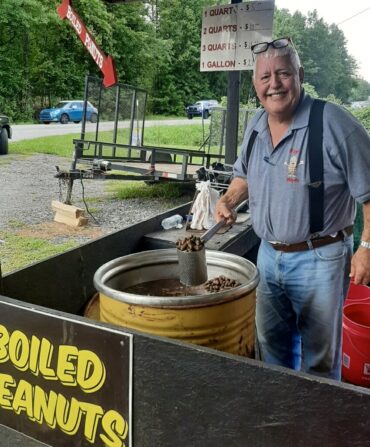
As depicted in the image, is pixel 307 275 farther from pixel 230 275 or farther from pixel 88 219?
pixel 88 219

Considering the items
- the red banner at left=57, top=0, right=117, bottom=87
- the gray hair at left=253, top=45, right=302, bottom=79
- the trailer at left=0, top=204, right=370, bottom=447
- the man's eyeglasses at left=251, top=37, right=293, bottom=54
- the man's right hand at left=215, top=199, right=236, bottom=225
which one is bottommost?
the trailer at left=0, top=204, right=370, bottom=447

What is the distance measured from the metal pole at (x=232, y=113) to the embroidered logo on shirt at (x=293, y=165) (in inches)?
140

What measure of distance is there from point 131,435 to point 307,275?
1.10 metres

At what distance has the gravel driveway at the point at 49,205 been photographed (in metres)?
6.99

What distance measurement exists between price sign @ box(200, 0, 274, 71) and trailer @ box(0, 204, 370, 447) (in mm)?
3726

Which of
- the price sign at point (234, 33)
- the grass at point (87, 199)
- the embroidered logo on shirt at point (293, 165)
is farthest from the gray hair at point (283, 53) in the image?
the grass at point (87, 199)

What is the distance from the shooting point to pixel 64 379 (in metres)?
1.40

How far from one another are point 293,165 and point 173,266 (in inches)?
28.9

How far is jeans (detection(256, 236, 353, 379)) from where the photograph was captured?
6.70 ft

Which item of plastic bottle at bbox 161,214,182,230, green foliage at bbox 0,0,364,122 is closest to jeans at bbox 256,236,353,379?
plastic bottle at bbox 161,214,182,230

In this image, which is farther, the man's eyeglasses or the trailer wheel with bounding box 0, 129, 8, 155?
the trailer wheel with bounding box 0, 129, 8, 155

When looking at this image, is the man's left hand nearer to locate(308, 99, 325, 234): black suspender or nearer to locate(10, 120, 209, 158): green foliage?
locate(308, 99, 325, 234): black suspender

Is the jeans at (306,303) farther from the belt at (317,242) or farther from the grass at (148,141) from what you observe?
the grass at (148,141)

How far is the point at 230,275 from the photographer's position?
207cm
